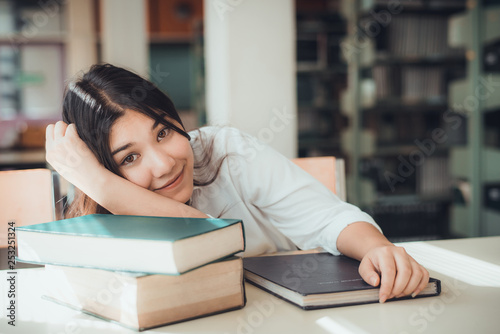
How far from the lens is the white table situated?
58 cm

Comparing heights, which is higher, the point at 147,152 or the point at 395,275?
the point at 147,152

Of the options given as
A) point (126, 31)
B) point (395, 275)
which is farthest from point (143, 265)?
point (126, 31)

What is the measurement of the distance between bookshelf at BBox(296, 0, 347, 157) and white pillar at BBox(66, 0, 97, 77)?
13.9 feet

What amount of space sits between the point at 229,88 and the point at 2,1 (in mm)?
6769

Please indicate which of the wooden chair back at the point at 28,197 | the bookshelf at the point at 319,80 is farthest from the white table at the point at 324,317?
the bookshelf at the point at 319,80

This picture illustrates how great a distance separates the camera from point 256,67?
77.9 inches

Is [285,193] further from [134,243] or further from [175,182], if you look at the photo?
[134,243]

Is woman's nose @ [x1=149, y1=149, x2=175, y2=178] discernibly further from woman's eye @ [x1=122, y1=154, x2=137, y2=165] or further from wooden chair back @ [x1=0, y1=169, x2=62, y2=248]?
wooden chair back @ [x1=0, y1=169, x2=62, y2=248]

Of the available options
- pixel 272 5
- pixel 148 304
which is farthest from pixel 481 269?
pixel 272 5

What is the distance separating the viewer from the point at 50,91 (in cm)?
765

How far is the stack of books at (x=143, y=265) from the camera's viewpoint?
0.57 metres

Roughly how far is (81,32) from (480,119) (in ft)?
19.9

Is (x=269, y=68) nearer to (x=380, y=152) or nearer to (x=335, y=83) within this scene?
(x=380, y=152)

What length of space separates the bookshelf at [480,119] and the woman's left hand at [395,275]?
2678mm
